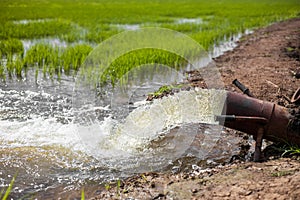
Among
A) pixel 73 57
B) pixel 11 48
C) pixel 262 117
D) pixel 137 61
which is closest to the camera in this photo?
pixel 262 117

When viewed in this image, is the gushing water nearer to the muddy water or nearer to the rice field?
the muddy water

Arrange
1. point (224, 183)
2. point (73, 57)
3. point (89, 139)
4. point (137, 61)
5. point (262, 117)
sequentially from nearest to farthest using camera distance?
1. point (224, 183)
2. point (262, 117)
3. point (89, 139)
4. point (137, 61)
5. point (73, 57)

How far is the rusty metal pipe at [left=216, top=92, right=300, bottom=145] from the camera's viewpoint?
308cm

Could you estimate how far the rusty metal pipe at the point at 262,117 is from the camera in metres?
3.08

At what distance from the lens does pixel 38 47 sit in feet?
25.4

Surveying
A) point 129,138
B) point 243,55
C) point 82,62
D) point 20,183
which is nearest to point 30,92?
point 82,62

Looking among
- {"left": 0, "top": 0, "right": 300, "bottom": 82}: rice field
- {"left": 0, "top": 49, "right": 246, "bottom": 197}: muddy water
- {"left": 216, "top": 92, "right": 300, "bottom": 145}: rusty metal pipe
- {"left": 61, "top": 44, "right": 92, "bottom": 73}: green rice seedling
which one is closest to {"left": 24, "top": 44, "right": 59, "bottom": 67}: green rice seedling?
{"left": 0, "top": 0, "right": 300, "bottom": 82}: rice field

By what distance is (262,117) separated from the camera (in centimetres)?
309

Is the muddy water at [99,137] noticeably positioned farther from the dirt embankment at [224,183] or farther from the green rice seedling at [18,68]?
the green rice seedling at [18,68]

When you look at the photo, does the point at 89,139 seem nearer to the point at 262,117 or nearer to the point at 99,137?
the point at 99,137

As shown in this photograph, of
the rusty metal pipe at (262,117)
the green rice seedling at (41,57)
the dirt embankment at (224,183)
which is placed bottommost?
the dirt embankment at (224,183)

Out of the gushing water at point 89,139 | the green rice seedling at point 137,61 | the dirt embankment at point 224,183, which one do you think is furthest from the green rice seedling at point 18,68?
the dirt embankment at point 224,183

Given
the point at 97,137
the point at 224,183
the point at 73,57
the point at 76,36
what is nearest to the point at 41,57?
the point at 73,57

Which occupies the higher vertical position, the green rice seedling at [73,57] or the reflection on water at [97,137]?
the green rice seedling at [73,57]
